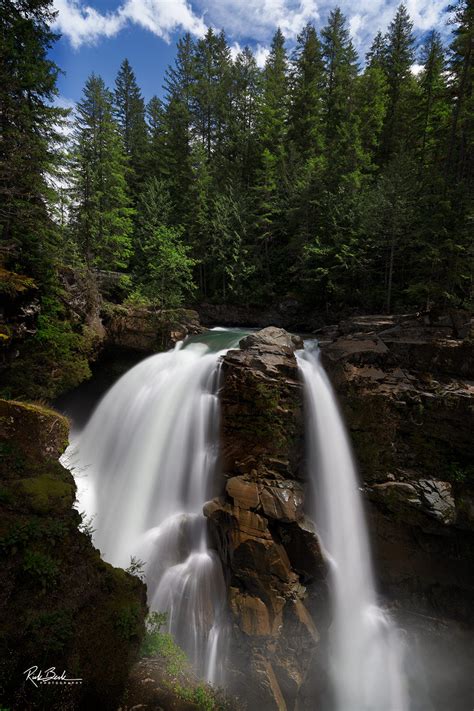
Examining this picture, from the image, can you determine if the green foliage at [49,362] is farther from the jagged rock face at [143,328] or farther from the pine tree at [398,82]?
the pine tree at [398,82]

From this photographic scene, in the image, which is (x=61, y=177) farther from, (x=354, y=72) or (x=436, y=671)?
(x=354, y=72)

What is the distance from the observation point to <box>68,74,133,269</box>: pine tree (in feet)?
52.2

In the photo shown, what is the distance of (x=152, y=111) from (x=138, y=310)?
26.0 meters

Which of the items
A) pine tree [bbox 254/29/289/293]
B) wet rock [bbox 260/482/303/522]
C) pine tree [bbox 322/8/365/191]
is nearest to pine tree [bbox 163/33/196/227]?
pine tree [bbox 254/29/289/293]

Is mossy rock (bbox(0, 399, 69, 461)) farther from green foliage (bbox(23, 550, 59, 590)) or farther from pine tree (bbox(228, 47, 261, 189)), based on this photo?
pine tree (bbox(228, 47, 261, 189))

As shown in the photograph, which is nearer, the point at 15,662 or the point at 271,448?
the point at 15,662

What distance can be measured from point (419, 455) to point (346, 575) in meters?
3.95

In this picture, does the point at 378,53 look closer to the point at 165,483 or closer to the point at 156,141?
the point at 156,141

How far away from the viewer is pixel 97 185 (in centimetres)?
1644

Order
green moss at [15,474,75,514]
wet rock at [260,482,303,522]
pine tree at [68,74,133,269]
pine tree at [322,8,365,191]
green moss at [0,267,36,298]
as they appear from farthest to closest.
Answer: pine tree at [322,8,365,191], pine tree at [68,74,133,269], green moss at [0,267,36,298], wet rock at [260,482,303,522], green moss at [15,474,75,514]

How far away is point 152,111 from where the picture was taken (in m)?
29.9

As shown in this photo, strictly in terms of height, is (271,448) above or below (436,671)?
above

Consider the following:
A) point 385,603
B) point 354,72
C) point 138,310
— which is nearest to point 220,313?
point 138,310

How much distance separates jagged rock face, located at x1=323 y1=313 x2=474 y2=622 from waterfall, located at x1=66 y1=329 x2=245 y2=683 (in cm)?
466
